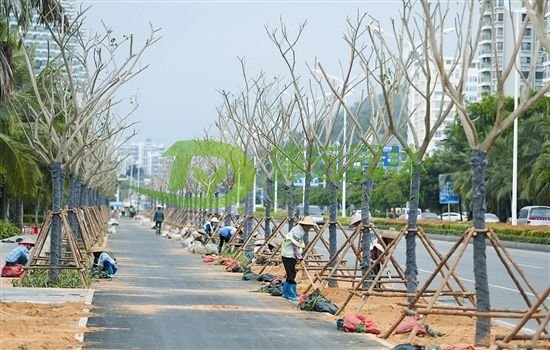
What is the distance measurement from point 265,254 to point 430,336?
51.8 feet

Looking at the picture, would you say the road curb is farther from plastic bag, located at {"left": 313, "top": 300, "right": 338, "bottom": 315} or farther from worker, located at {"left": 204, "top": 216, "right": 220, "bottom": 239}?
worker, located at {"left": 204, "top": 216, "right": 220, "bottom": 239}

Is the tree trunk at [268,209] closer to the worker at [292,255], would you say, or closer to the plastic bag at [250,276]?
the plastic bag at [250,276]

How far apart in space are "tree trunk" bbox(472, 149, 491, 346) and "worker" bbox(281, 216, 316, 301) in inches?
293

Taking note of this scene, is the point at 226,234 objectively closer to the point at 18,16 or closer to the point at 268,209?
the point at 268,209

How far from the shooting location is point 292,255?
21.1m

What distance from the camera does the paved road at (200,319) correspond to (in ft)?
46.6

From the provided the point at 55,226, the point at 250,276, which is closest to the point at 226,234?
the point at 250,276

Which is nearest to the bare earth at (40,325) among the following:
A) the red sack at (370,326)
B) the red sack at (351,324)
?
the red sack at (351,324)

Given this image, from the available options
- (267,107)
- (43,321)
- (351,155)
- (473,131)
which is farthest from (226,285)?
(267,107)

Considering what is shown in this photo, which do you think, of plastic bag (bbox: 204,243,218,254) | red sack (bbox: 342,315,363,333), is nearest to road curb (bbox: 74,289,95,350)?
red sack (bbox: 342,315,363,333)


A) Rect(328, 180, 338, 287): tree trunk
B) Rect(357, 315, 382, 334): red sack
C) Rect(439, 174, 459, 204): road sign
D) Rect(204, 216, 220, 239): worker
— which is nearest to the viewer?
Rect(357, 315, 382, 334): red sack

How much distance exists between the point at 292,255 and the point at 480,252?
24.7ft

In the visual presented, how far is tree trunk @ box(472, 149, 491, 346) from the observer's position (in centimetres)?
1384

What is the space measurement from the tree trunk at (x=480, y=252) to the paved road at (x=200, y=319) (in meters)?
1.30
